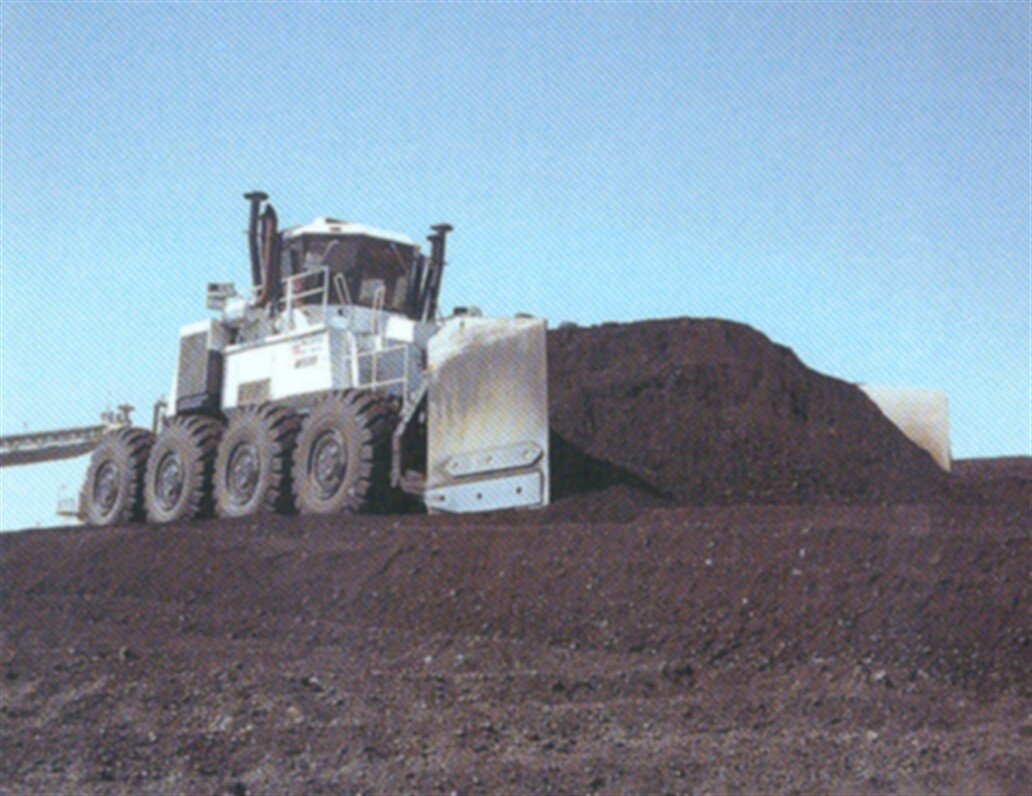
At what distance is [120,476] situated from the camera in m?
16.0

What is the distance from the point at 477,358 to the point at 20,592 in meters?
4.16

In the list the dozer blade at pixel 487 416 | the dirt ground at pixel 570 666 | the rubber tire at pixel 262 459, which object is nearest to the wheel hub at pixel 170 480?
the rubber tire at pixel 262 459

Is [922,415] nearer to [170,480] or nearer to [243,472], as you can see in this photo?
[243,472]

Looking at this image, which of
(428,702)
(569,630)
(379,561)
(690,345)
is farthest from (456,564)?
(690,345)

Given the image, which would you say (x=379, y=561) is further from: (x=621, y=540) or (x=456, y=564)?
(x=621, y=540)

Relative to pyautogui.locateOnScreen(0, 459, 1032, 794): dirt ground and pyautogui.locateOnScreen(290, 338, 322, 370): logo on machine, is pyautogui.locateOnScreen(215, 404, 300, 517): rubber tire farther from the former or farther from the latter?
pyautogui.locateOnScreen(0, 459, 1032, 794): dirt ground

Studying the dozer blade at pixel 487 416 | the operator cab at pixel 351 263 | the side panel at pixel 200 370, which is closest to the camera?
the dozer blade at pixel 487 416

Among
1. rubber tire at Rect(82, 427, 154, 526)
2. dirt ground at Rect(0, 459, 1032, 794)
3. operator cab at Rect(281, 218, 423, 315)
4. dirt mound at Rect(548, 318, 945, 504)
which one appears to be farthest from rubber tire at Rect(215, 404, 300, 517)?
dirt ground at Rect(0, 459, 1032, 794)

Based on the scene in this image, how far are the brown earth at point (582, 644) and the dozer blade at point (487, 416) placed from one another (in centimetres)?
42

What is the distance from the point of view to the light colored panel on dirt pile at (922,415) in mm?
13555

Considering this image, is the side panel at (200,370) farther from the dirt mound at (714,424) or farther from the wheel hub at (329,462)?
the dirt mound at (714,424)

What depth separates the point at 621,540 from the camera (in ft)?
29.0

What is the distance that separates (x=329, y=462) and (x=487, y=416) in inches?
81.4

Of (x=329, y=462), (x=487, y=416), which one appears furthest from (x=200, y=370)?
(x=487, y=416)
